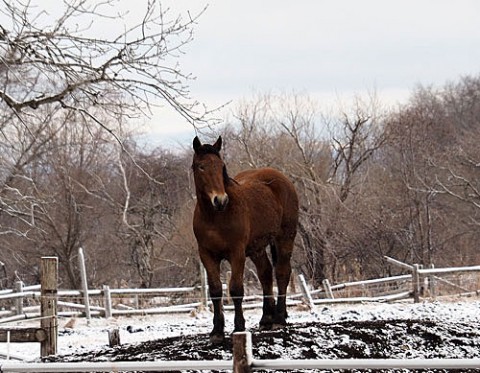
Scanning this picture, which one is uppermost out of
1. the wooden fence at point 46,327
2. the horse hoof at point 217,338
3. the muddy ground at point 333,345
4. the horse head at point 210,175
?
the horse head at point 210,175

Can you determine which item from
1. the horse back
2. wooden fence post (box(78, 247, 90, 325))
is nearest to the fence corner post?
the horse back

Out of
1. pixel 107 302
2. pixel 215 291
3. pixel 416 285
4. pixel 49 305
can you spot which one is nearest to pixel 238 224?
pixel 215 291

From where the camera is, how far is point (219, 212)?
373 inches

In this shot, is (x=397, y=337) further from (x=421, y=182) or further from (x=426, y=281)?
(x=421, y=182)

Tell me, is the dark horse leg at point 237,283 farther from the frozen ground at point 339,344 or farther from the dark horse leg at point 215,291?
the frozen ground at point 339,344

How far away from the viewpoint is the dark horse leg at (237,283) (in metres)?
9.55

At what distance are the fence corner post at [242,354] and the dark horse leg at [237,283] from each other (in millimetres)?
3854

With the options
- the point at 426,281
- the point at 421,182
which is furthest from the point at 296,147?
the point at 426,281

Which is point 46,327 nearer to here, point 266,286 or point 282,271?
point 266,286

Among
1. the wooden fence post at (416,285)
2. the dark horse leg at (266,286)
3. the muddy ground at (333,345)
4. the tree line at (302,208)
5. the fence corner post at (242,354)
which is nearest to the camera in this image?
the fence corner post at (242,354)

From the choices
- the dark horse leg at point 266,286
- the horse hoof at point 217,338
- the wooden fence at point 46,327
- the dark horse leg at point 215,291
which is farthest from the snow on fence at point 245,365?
the dark horse leg at point 266,286

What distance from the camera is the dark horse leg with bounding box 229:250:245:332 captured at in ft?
31.3

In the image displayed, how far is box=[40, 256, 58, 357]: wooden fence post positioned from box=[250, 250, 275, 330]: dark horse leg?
2335 millimetres

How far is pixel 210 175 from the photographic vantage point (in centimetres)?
919
